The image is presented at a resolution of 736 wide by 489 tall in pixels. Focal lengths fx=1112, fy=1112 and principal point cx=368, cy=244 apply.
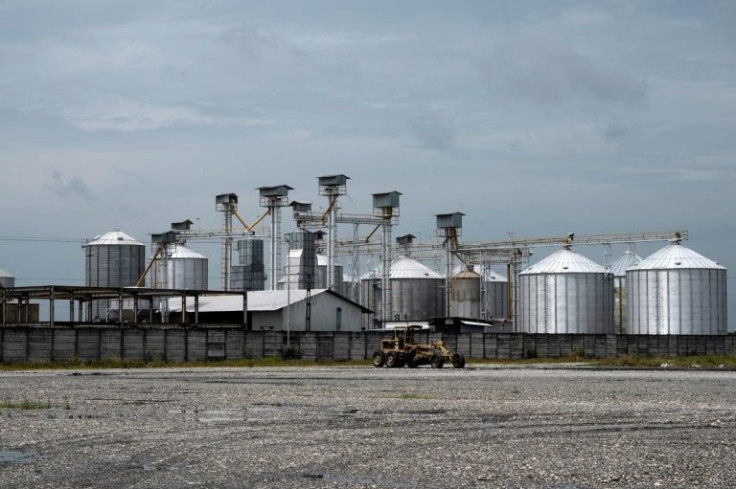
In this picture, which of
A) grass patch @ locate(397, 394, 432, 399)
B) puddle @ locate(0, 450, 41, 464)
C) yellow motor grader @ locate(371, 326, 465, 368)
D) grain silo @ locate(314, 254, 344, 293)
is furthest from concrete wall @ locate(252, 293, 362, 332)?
puddle @ locate(0, 450, 41, 464)

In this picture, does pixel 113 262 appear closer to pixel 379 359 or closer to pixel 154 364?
pixel 154 364

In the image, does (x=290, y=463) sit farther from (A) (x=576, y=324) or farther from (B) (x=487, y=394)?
(A) (x=576, y=324)

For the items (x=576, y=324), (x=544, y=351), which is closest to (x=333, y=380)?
(x=544, y=351)

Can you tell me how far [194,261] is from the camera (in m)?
113

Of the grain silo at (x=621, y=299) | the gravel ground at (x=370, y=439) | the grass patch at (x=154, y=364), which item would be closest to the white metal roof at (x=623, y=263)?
the grain silo at (x=621, y=299)

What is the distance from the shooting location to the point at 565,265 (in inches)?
3826

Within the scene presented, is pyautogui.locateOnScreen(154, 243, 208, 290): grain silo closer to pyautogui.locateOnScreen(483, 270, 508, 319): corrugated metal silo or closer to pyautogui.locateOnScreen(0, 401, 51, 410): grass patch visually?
pyautogui.locateOnScreen(483, 270, 508, 319): corrugated metal silo

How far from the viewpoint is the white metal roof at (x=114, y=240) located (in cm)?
10950

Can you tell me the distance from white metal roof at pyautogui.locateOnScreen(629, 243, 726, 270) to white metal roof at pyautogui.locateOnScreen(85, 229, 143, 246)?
159ft

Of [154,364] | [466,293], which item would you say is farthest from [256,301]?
[466,293]

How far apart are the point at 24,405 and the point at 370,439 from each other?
1136cm

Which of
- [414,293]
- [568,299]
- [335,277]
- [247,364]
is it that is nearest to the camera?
[247,364]

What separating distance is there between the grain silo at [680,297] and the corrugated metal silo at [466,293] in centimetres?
1628

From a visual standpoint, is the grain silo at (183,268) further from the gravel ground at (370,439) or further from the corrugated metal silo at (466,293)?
the gravel ground at (370,439)
